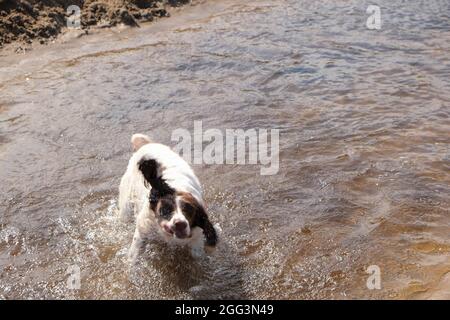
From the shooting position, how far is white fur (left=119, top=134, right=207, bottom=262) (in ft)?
14.2

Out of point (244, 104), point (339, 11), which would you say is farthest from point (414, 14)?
point (244, 104)

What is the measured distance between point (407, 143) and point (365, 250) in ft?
7.70

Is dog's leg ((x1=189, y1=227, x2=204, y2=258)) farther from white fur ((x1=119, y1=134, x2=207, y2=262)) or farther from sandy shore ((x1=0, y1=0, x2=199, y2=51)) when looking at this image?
sandy shore ((x1=0, y1=0, x2=199, y2=51))

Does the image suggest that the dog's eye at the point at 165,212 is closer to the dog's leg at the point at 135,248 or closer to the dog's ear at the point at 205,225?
the dog's ear at the point at 205,225

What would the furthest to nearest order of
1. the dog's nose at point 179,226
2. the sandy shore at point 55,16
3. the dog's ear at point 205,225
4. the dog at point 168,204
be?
the sandy shore at point 55,16, the dog's ear at point 205,225, the dog at point 168,204, the dog's nose at point 179,226

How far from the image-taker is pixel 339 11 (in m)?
12.3

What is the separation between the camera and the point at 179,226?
A: 3.94m

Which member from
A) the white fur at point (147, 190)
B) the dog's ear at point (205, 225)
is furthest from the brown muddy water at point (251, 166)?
the dog's ear at point (205, 225)

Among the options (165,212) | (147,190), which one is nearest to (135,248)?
(147,190)

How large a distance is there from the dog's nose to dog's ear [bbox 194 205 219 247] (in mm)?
239

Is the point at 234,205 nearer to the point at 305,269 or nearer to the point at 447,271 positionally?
the point at 305,269

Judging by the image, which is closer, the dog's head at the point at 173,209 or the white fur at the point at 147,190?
the dog's head at the point at 173,209

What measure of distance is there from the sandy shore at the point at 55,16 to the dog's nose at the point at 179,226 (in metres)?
7.62

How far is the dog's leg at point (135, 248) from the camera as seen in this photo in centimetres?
451
